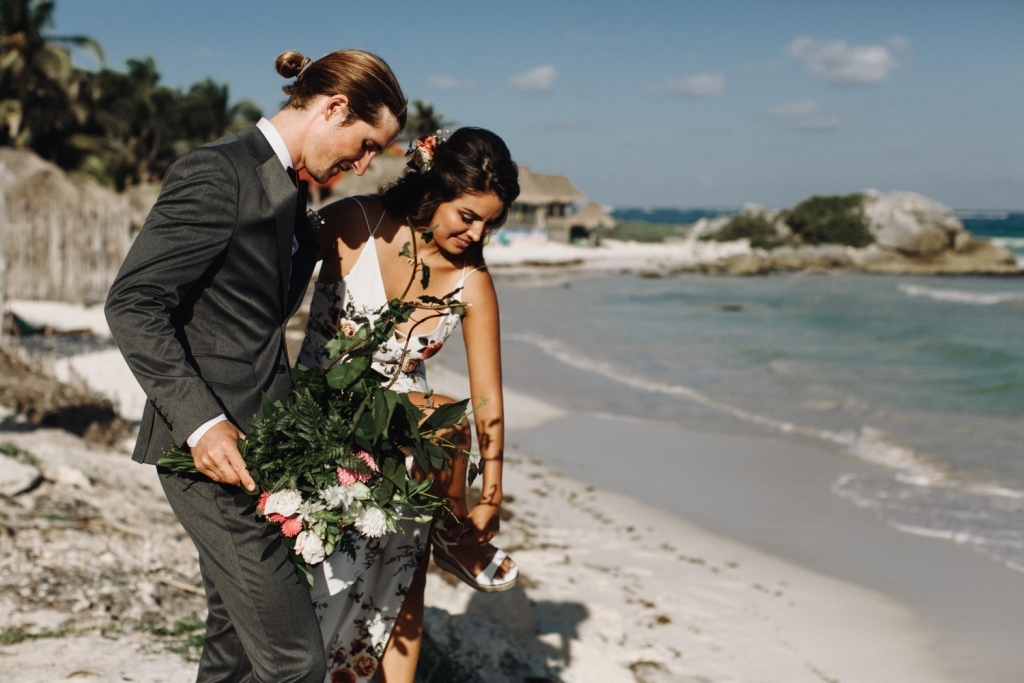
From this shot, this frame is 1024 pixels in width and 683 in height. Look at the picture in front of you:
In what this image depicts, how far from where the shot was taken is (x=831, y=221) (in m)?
59.0

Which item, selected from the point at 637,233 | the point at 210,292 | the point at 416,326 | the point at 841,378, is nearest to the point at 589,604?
the point at 416,326

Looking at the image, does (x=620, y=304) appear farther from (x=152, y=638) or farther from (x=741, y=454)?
(x=152, y=638)

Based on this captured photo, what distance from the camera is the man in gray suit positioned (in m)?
2.08

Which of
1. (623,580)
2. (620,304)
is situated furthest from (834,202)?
(623,580)

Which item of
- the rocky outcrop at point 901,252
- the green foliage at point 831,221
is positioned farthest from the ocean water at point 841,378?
the green foliage at point 831,221

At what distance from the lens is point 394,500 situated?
2326mm

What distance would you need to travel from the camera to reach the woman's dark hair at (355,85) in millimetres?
2275

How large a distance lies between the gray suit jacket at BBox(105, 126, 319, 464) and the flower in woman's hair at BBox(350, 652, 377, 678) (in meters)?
1.17

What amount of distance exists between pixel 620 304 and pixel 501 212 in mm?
26979

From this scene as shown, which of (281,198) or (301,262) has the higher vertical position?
(281,198)

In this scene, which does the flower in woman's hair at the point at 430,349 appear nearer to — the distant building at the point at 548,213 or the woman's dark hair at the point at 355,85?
the woman's dark hair at the point at 355,85

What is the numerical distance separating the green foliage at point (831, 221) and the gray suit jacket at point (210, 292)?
58.6m

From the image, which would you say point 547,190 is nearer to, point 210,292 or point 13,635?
point 13,635

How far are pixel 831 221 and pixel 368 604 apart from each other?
60293 mm
